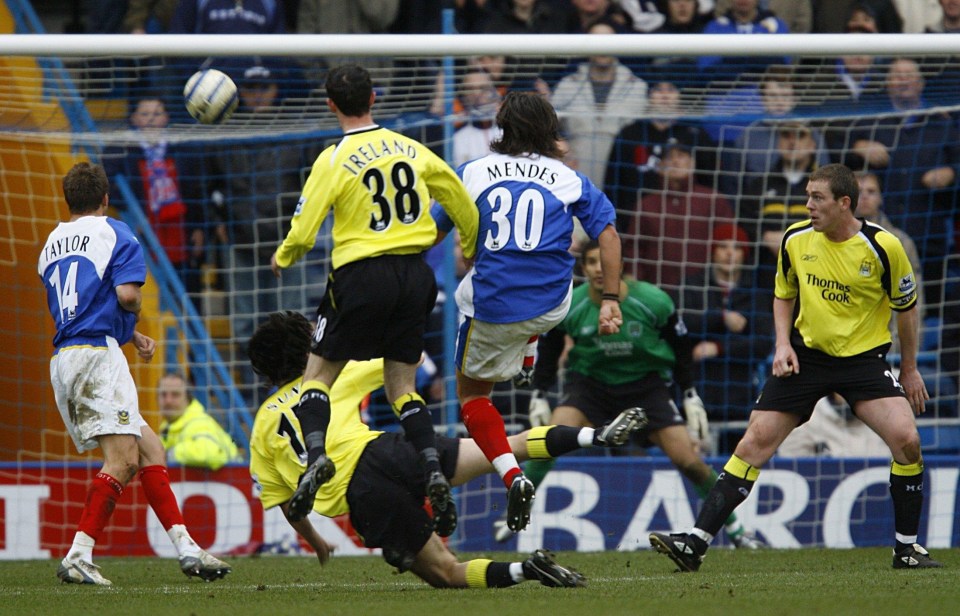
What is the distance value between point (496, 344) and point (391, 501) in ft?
3.41

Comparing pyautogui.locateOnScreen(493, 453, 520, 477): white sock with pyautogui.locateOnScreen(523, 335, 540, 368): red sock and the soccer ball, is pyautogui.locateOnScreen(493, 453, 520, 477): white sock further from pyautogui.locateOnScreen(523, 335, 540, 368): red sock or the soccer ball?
the soccer ball

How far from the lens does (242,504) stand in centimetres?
995

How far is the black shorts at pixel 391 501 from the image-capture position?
19.7ft

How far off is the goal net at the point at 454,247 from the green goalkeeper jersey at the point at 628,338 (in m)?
0.80

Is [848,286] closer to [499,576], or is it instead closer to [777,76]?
[499,576]

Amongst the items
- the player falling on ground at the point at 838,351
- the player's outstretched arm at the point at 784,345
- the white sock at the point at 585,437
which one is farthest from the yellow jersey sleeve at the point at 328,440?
the player's outstretched arm at the point at 784,345

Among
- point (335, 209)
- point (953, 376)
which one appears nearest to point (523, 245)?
point (335, 209)

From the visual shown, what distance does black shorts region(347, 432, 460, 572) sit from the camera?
602 cm

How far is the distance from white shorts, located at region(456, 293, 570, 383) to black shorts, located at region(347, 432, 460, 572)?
2.15ft

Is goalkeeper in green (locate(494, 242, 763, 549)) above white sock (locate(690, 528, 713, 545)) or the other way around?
above

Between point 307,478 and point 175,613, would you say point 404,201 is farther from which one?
point 175,613

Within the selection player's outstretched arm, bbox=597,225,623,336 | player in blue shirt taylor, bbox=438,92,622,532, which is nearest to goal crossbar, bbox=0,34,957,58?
player in blue shirt taylor, bbox=438,92,622,532

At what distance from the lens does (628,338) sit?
9.25 m

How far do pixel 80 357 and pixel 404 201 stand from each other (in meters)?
1.94
